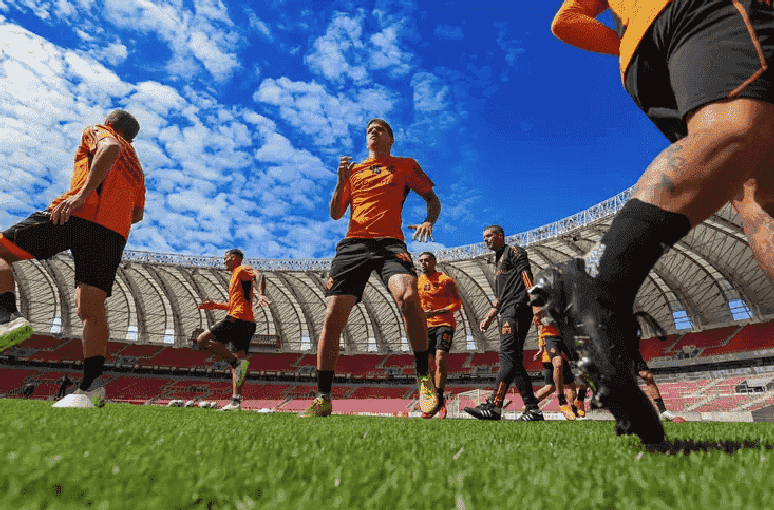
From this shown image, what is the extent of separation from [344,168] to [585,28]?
8.91ft

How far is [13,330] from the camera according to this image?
282 cm

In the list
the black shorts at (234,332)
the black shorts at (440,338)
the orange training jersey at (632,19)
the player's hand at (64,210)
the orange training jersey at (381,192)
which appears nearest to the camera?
the orange training jersey at (632,19)

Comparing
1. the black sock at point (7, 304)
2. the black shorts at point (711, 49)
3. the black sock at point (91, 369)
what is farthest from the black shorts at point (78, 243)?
the black shorts at point (711, 49)

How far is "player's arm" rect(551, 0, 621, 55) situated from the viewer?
203cm

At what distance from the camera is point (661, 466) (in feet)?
3.49

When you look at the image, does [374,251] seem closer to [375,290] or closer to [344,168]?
[344,168]

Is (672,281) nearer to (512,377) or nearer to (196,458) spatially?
(512,377)

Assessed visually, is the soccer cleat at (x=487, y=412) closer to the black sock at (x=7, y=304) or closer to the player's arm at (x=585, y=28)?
the player's arm at (x=585, y=28)

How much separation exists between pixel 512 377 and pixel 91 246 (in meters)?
4.59

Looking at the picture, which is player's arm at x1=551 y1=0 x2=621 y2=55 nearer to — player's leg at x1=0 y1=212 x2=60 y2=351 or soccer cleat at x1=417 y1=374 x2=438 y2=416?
soccer cleat at x1=417 y1=374 x2=438 y2=416

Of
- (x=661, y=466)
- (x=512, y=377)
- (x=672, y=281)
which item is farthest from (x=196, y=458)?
(x=672, y=281)

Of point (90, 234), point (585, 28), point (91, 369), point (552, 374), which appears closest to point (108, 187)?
point (90, 234)

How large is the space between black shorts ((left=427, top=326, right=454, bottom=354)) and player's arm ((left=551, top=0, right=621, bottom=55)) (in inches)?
222

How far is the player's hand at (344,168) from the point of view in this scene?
14.1 ft
